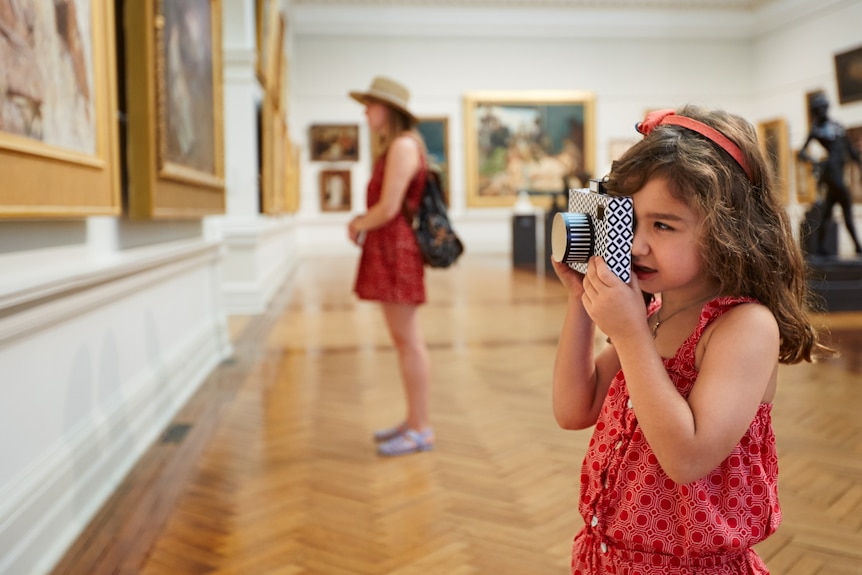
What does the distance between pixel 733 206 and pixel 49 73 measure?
224 centimetres

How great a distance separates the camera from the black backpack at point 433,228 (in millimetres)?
3895

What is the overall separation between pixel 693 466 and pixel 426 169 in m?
2.78

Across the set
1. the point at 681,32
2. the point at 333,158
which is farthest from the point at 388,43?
the point at 681,32

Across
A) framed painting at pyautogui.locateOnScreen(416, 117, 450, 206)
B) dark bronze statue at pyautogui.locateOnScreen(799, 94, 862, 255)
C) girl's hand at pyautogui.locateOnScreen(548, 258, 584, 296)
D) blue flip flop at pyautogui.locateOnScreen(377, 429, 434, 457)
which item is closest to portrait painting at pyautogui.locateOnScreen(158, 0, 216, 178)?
blue flip flop at pyautogui.locateOnScreen(377, 429, 434, 457)

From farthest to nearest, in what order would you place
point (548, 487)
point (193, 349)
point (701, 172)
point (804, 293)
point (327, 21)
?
point (327, 21), point (193, 349), point (548, 487), point (804, 293), point (701, 172)

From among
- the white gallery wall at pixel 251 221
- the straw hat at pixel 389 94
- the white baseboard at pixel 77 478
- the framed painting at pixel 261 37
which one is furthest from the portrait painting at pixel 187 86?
the framed painting at pixel 261 37

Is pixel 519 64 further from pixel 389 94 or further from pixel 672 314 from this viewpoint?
pixel 672 314

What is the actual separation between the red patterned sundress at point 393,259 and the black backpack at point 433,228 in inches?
1.2

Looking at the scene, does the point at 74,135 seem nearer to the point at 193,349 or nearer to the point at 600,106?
the point at 193,349

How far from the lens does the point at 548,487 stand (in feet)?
11.3

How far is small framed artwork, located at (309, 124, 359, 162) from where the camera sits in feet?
67.9

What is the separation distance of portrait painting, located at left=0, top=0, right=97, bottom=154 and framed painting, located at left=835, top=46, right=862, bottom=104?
17.5 metres

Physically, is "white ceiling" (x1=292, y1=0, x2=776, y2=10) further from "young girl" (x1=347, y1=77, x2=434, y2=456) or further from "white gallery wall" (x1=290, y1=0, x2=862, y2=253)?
"young girl" (x1=347, y1=77, x2=434, y2=456)

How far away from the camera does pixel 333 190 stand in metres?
20.9
